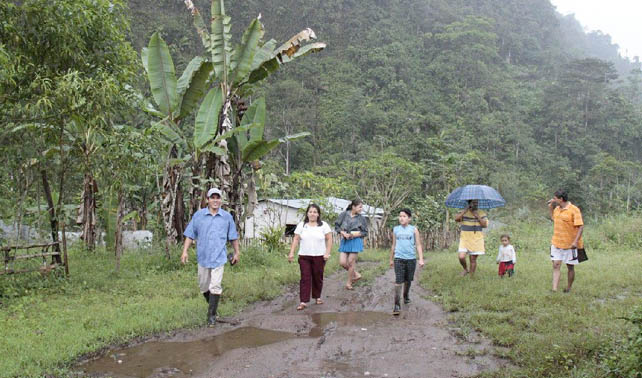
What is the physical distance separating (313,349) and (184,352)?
137 centimetres

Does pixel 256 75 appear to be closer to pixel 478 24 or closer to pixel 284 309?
pixel 284 309

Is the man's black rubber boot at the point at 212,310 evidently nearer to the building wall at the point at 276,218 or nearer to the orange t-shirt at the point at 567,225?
the orange t-shirt at the point at 567,225

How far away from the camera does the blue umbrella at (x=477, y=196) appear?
29.3 feet

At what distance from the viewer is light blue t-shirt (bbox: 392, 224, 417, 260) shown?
23.6ft

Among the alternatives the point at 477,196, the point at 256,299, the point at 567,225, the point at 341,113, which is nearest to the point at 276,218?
the point at 477,196

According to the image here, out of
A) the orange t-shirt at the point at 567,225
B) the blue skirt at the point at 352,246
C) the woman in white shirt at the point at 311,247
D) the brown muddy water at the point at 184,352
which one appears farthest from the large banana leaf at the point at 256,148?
the orange t-shirt at the point at 567,225

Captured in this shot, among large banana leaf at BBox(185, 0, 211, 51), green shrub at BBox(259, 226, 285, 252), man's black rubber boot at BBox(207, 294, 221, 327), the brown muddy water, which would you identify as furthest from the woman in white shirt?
large banana leaf at BBox(185, 0, 211, 51)

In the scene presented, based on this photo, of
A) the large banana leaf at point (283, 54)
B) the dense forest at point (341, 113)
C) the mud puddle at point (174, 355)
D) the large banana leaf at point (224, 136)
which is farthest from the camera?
the large banana leaf at point (283, 54)

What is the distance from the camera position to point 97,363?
5055 millimetres

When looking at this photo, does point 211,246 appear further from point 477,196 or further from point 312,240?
point 477,196

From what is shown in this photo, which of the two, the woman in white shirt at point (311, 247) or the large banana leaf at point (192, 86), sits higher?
the large banana leaf at point (192, 86)

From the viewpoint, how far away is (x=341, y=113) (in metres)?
38.6

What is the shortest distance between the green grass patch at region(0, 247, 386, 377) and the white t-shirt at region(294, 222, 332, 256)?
1291mm

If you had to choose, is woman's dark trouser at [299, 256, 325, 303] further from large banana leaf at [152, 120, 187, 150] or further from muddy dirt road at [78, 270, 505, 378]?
large banana leaf at [152, 120, 187, 150]
